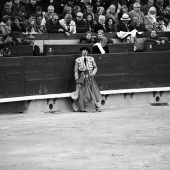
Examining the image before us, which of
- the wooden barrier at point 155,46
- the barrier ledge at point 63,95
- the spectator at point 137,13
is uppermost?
the spectator at point 137,13

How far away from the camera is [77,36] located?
15180mm

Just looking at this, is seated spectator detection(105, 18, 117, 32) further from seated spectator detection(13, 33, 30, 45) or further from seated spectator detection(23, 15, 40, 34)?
seated spectator detection(13, 33, 30, 45)

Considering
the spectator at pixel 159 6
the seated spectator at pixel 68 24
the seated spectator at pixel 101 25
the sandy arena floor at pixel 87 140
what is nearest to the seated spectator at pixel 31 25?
the seated spectator at pixel 68 24

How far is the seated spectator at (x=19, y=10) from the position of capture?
14.4m

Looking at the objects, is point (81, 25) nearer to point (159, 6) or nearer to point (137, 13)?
point (137, 13)

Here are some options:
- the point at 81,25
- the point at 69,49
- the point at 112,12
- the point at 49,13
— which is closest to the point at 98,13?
the point at 112,12

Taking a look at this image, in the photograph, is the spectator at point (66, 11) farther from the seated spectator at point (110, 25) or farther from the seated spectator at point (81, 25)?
the seated spectator at point (110, 25)

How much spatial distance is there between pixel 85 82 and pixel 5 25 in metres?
1.78

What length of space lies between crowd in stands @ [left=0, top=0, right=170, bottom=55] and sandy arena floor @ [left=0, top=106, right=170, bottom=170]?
6.68 ft

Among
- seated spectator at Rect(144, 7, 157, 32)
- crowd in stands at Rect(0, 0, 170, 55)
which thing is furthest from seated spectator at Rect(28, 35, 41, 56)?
seated spectator at Rect(144, 7, 157, 32)

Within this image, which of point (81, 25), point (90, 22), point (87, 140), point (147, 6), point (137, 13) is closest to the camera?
point (87, 140)

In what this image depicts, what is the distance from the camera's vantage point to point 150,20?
1667 cm

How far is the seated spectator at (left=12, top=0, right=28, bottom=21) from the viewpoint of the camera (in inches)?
565

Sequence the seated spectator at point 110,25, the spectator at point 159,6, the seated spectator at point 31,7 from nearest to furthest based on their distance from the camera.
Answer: the seated spectator at point 31,7 → the seated spectator at point 110,25 → the spectator at point 159,6
